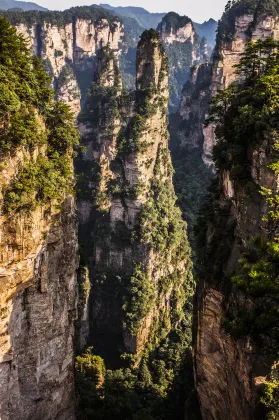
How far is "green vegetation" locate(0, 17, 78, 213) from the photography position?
16656 mm

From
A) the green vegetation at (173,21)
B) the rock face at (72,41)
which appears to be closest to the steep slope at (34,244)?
the rock face at (72,41)

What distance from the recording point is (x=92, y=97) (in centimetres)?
5831

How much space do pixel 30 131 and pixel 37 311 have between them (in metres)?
8.74

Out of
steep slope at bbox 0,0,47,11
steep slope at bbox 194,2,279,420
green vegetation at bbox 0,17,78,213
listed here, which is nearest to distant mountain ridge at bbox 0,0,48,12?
steep slope at bbox 0,0,47,11

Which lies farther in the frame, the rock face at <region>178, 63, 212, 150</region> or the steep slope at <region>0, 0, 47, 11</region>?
the steep slope at <region>0, 0, 47, 11</region>

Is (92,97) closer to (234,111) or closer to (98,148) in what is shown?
(98,148)

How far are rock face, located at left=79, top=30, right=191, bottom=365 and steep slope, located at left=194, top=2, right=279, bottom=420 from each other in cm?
1766

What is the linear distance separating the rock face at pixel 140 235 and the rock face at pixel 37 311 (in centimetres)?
1757

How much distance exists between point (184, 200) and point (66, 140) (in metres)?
38.1

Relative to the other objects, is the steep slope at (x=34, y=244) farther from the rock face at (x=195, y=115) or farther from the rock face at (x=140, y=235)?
the rock face at (x=195, y=115)

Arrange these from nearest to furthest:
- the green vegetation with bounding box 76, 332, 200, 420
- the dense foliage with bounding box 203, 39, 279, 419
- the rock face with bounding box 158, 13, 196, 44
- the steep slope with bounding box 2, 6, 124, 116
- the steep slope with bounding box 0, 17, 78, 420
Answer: the dense foliage with bounding box 203, 39, 279, 419
the steep slope with bounding box 0, 17, 78, 420
the green vegetation with bounding box 76, 332, 200, 420
the steep slope with bounding box 2, 6, 124, 116
the rock face with bounding box 158, 13, 196, 44

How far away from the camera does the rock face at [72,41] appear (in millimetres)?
88375

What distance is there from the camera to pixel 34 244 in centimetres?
1828

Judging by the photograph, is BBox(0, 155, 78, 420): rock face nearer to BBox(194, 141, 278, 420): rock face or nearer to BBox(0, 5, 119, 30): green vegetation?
BBox(194, 141, 278, 420): rock face
